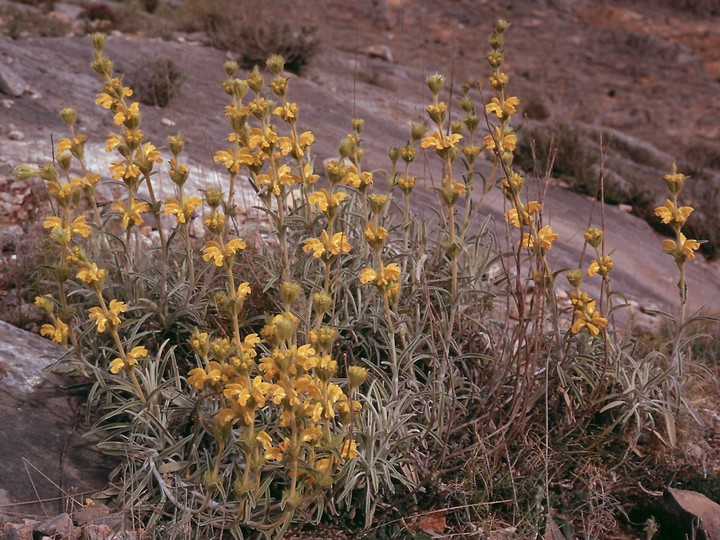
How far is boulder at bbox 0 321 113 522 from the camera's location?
265 cm

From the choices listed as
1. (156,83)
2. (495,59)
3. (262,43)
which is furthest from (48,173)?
(262,43)

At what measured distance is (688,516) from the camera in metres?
2.71

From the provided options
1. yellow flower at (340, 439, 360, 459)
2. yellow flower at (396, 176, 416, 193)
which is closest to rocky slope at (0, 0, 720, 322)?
yellow flower at (396, 176, 416, 193)

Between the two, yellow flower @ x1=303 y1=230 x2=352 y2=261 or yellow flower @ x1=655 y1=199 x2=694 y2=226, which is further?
yellow flower @ x1=655 y1=199 x2=694 y2=226

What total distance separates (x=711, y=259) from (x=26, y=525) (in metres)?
6.06

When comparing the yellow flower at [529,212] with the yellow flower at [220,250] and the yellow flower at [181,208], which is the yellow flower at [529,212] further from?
the yellow flower at [181,208]

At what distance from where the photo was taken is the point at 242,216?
498 centimetres

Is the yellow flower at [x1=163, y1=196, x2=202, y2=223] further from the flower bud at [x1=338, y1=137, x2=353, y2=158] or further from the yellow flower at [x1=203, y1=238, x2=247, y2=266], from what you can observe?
the flower bud at [x1=338, y1=137, x2=353, y2=158]

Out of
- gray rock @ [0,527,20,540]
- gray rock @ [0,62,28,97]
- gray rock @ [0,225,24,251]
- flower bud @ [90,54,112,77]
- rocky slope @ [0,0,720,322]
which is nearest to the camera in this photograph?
gray rock @ [0,527,20,540]

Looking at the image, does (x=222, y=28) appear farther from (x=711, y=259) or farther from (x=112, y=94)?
(x=112, y=94)

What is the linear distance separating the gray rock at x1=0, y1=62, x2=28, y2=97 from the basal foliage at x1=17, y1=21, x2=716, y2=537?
308cm

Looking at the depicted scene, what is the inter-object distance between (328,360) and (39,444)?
4.28 feet

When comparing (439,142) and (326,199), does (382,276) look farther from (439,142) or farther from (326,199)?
(439,142)

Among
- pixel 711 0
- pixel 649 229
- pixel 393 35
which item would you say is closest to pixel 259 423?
pixel 649 229
